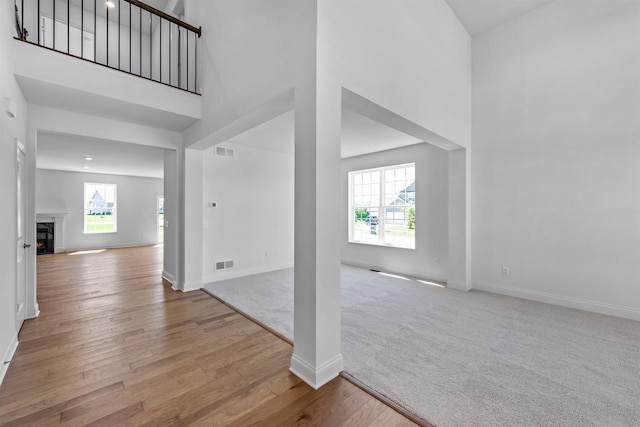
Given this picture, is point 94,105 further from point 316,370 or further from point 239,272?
point 316,370

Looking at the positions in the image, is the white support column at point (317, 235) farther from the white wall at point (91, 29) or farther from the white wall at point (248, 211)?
the white wall at point (91, 29)

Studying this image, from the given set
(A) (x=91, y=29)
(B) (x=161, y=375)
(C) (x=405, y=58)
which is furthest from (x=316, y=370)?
(A) (x=91, y=29)

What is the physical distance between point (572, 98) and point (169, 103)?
5119 millimetres

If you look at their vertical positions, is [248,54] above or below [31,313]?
above

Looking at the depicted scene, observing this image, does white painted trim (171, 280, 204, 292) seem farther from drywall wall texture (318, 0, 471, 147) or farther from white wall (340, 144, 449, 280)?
drywall wall texture (318, 0, 471, 147)

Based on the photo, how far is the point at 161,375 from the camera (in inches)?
81.9

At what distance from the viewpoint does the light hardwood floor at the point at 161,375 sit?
5.49 feet

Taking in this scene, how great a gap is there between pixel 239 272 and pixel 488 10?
5.69m

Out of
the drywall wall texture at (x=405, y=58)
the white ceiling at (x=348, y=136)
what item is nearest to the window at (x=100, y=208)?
the white ceiling at (x=348, y=136)

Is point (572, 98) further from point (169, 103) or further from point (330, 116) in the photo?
point (169, 103)

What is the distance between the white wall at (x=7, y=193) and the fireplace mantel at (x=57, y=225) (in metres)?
7.34

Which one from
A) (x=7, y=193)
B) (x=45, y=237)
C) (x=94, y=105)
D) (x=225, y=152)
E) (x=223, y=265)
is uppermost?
(x=94, y=105)

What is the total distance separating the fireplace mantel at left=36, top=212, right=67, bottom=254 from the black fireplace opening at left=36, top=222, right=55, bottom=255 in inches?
3.4

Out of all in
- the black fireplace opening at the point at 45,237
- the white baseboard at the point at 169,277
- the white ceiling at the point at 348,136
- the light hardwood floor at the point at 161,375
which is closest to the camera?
the light hardwood floor at the point at 161,375
